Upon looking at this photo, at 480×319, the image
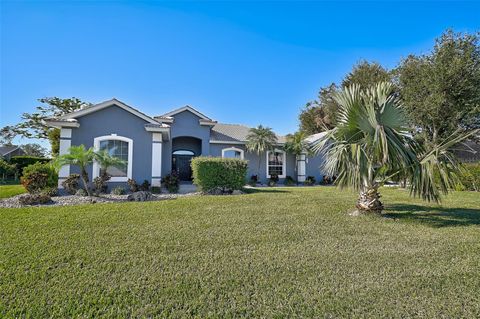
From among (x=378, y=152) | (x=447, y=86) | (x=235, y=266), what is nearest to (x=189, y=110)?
(x=378, y=152)

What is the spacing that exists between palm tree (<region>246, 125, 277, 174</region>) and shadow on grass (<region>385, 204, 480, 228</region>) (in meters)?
10.8

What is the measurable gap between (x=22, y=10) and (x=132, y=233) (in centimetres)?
1093

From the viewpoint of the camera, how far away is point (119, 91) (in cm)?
1752

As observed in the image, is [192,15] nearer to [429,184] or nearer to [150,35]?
[150,35]

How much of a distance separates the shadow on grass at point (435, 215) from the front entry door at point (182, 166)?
15.1 m

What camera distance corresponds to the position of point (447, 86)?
17.1 meters

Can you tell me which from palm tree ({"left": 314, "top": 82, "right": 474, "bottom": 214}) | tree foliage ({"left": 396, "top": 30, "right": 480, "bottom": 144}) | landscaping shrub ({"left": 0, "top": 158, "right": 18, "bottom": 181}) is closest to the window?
tree foliage ({"left": 396, "top": 30, "right": 480, "bottom": 144})

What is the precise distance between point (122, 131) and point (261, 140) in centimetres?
1019

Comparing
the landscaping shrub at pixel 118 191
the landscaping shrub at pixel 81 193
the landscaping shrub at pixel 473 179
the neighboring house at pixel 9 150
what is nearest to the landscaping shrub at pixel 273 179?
the landscaping shrub at pixel 118 191

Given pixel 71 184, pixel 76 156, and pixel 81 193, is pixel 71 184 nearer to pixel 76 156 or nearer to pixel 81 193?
pixel 81 193

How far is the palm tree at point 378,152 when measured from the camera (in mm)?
6223

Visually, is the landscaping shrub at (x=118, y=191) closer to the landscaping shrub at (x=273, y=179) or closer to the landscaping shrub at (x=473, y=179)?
the landscaping shrub at (x=273, y=179)

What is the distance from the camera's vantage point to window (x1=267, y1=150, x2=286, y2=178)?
66.7 ft

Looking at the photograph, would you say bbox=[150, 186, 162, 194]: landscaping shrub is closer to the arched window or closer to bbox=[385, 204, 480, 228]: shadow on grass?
the arched window
